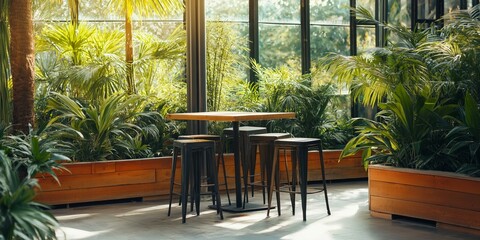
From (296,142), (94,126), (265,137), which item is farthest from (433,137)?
(94,126)

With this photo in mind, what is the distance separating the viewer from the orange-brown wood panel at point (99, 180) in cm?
757

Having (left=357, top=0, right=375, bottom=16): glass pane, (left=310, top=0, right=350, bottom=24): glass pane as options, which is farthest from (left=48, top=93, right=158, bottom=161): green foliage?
(left=357, top=0, right=375, bottom=16): glass pane

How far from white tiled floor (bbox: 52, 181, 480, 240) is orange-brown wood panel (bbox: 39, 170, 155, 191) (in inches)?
8.6

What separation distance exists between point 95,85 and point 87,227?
229 cm

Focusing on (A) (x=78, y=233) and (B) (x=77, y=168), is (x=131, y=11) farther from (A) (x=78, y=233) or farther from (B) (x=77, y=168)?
(A) (x=78, y=233)

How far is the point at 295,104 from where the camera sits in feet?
30.9

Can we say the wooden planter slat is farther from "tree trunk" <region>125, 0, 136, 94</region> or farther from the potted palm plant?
the potted palm plant

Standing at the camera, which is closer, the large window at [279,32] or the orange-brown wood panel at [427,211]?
the orange-brown wood panel at [427,211]

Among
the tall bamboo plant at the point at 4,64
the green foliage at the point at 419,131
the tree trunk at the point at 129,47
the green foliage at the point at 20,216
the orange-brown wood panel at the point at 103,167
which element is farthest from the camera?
the tree trunk at the point at 129,47

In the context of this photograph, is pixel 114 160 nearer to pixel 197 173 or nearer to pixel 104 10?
pixel 197 173

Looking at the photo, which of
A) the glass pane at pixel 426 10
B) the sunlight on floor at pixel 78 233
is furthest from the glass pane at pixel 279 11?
the sunlight on floor at pixel 78 233

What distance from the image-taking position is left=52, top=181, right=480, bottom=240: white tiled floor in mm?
6098

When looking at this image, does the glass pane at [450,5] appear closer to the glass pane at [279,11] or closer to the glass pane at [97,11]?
the glass pane at [279,11]

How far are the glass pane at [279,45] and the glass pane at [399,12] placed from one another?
134cm
